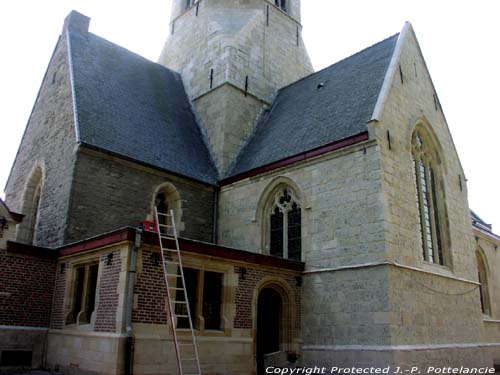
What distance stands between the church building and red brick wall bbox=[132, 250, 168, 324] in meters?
0.04

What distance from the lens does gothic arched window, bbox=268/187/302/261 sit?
43.3ft

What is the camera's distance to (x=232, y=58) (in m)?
18.3

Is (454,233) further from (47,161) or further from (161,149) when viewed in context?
(47,161)

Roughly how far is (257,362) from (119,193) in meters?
5.98

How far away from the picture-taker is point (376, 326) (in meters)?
10.5

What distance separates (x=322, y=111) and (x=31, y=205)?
9656 millimetres

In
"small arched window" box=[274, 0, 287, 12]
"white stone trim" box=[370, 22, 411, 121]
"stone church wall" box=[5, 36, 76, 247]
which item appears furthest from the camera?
"small arched window" box=[274, 0, 287, 12]

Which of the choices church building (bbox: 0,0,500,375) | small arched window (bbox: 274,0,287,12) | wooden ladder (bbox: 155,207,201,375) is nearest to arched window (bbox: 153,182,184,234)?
church building (bbox: 0,0,500,375)

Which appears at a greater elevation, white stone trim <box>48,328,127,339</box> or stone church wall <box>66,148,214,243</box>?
stone church wall <box>66,148,214,243</box>

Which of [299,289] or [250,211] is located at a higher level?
[250,211]

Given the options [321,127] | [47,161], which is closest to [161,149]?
[47,161]

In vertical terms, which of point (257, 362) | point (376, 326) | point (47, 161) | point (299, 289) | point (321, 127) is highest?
point (321, 127)

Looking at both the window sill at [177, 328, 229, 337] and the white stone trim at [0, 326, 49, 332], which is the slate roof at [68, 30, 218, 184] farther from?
the window sill at [177, 328, 229, 337]

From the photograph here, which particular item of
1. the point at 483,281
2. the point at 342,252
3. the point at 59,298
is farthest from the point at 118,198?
the point at 483,281
